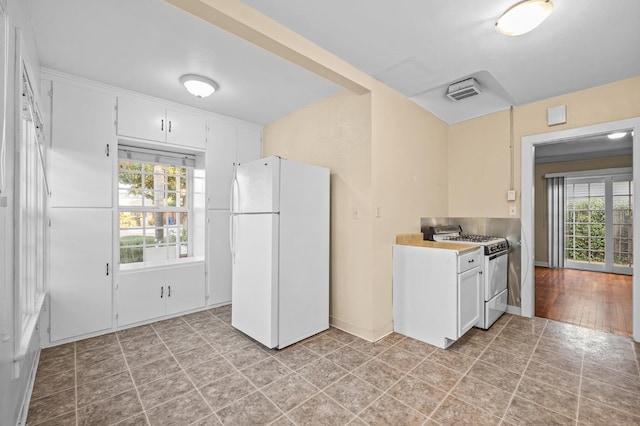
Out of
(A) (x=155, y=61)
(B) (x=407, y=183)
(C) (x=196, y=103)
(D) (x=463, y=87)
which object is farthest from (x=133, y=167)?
(D) (x=463, y=87)

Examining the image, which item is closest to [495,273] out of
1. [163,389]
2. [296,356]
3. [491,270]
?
[491,270]

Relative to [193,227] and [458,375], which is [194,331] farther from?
[458,375]

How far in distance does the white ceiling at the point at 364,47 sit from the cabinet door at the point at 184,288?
2032mm

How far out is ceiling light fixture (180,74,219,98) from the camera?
2781 mm

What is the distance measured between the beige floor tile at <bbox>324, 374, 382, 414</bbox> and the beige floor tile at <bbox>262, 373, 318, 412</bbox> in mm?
45

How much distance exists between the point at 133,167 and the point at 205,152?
2.83 ft

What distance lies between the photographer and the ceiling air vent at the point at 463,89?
291 cm

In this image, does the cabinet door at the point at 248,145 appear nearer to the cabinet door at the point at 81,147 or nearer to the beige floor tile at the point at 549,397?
the cabinet door at the point at 81,147

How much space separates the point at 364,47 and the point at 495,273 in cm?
262

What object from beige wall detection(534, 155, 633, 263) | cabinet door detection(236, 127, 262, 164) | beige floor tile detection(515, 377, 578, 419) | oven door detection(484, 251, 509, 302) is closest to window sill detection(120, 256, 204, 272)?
cabinet door detection(236, 127, 262, 164)

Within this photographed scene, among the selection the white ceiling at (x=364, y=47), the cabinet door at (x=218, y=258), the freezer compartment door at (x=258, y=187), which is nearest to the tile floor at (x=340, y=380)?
the cabinet door at (x=218, y=258)

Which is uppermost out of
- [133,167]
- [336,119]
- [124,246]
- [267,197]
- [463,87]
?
[463,87]

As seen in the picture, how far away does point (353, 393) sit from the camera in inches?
77.4

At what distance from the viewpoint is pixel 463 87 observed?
2.96 m
